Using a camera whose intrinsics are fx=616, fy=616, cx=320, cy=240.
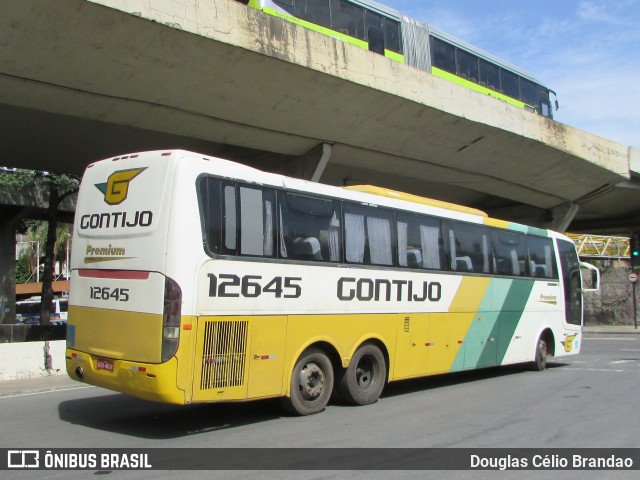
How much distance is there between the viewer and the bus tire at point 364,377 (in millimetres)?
9172

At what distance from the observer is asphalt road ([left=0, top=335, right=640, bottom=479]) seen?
6.95 meters

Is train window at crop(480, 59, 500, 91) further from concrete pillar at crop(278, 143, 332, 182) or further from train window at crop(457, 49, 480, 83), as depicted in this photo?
concrete pillar at crop(278, 143, 332, 182)

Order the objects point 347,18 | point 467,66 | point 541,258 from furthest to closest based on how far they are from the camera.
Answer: point 467,66 → point 347,18 → point 541,258

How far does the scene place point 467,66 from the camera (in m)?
23.4

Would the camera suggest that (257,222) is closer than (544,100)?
Yes

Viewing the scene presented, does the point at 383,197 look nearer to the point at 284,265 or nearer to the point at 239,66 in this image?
the point at 284,265

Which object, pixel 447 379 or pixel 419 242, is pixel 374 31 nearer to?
pixel 419 242

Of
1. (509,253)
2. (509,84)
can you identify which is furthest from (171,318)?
(509,84)

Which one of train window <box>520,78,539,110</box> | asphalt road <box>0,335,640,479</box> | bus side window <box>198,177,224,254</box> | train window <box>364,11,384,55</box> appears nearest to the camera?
asphalt road <box>0,335,640,479</box>

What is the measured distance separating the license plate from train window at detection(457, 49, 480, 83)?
Result: 18777 mm

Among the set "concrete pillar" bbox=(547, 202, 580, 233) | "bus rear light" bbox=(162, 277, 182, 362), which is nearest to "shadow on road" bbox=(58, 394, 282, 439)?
"bus rear light" bbox=(162, 277, 182, 362)

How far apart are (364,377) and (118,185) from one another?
15.3 feet

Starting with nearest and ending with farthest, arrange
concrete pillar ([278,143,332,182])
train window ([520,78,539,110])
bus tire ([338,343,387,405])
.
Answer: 1. bus tire ([338,343,387,405])
2. concrete pillar ([278,143,332,182])
3. train window ([520,78,539,110])

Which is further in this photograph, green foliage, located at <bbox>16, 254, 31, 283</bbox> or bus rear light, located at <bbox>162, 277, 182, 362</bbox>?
green foliage, located at <bbox>16, 254, 31, 283</bbox>
